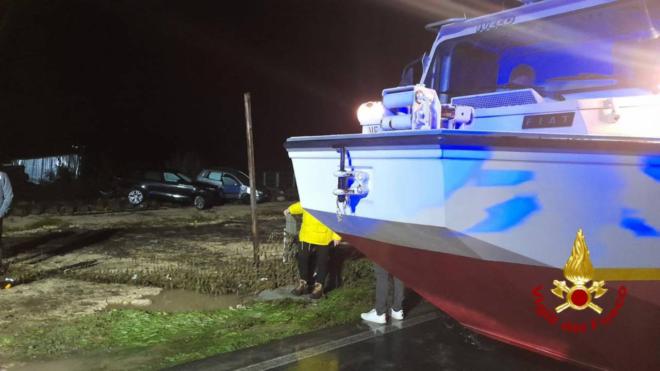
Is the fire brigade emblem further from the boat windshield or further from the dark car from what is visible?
the dark car

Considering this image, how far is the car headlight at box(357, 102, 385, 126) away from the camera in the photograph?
4.00 meters

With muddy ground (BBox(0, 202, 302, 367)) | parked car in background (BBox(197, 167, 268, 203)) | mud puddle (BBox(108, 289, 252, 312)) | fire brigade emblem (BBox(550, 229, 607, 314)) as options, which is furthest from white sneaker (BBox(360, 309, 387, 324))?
parked car in background (BBox(197, 167, 268, 203))

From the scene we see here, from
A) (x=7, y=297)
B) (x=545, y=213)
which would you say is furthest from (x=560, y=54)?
(x=7, y=297)

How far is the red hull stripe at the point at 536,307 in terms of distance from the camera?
127 inches

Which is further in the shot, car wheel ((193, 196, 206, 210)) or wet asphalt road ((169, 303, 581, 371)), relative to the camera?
car wheel ((193, 196, 206, 210))

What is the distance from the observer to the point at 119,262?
364 inches

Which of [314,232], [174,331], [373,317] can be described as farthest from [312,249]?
[174,331]

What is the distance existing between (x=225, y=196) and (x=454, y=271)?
19.4 metres

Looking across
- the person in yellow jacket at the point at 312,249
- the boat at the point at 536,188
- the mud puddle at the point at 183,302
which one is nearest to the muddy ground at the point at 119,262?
the mud puddle at the point at 183,302

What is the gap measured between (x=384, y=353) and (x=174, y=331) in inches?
78.7

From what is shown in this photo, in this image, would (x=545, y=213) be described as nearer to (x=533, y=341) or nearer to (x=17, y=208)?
(x=533, y=341)

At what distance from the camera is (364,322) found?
579 cm

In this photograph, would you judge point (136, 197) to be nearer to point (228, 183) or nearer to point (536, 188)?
point (228, 183)

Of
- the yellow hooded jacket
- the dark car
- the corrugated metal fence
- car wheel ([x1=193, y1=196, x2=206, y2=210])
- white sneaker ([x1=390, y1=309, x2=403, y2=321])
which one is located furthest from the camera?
the corrugated metal fence
